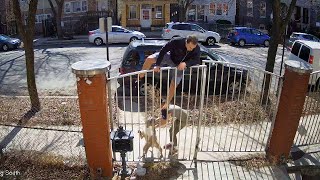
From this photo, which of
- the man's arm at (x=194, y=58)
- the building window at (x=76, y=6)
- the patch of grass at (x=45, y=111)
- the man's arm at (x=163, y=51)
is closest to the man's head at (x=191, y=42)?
the man's arm at (x=194, y=58)

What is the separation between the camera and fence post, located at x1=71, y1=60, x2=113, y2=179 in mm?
5441

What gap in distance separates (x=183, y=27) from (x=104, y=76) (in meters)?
20.0

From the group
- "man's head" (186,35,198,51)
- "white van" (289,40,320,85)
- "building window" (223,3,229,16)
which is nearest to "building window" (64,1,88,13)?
"building window" (223,3,229,16)

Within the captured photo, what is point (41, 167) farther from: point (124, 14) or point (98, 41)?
point (124, 14)

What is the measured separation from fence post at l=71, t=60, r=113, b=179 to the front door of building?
92.2 ft

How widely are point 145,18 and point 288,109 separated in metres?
28.1

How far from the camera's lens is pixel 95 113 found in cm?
557

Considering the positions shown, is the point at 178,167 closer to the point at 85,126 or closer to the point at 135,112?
the point at 85,126

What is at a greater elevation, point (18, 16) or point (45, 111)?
point (18, 16)

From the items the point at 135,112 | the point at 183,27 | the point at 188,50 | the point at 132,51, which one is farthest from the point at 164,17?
the point at 188,50

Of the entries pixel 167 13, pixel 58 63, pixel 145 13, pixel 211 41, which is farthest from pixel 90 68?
pixel 145 13

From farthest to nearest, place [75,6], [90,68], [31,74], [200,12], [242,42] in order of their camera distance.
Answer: [200,12] < [75,6] < [242,42] < [31,74] < [90,68]

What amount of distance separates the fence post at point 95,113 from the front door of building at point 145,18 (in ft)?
92.2

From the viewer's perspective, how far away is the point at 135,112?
32.7ft
